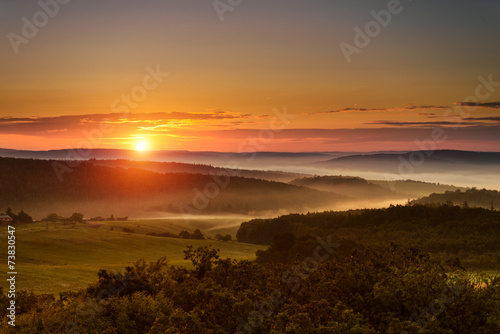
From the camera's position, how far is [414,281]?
Answer: 26281 mm

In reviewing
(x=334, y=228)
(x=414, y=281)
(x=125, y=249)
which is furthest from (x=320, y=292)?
(x=334, y=228)

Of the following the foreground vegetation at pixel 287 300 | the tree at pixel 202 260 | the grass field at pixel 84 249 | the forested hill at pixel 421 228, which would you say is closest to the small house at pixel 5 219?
the grass field at pixel 84 249

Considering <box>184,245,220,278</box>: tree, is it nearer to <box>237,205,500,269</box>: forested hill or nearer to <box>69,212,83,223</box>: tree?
<box>237,205,500,269</box>: forested hill

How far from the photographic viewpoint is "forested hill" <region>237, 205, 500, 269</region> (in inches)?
4626

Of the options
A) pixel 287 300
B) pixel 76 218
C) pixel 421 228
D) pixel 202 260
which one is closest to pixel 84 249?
pixel 76 218

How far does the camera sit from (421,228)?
143125 millimetres

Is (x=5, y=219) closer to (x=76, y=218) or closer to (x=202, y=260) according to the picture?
(x=76, y=218)

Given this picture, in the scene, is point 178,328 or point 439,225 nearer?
point 178,328

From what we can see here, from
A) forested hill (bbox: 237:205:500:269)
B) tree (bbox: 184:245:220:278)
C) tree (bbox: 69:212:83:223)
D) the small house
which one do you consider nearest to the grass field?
the small house

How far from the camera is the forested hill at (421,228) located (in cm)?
11751

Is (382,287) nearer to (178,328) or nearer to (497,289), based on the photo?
(497,289)

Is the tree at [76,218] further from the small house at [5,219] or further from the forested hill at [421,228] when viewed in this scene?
the forested hill at [421,228]

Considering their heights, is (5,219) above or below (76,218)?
below

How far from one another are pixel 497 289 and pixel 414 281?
13.1 feet
